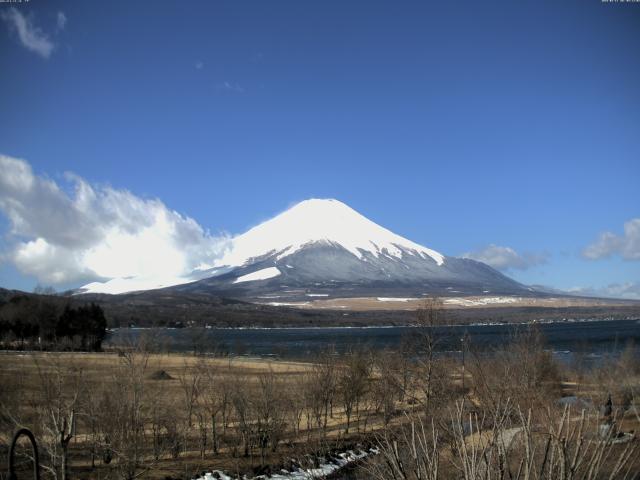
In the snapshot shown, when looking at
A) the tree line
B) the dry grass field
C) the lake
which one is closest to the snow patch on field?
the dry grass field

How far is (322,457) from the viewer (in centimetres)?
2683

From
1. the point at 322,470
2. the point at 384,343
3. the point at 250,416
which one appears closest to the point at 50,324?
the point at 384,343

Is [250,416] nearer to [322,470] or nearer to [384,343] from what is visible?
[322,470]

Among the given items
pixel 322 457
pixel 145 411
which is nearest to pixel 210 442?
pixel 145 411

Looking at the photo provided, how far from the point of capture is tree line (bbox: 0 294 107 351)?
A: 92000 millimetres

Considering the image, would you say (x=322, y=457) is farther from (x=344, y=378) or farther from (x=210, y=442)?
(x=344, y=378)

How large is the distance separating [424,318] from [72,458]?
2009 centimetres

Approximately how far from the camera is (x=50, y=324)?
95938 mm

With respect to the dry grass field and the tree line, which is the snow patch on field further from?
the tree line

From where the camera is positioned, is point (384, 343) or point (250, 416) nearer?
point (250, 416)

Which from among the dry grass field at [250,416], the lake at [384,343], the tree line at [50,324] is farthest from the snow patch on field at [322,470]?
the tree line at [50,324]

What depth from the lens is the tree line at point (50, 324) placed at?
92000 millimetres

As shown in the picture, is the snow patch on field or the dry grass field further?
the snow patch on field

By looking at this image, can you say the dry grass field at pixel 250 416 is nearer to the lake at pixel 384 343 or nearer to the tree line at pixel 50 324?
the lake at pixel 384 343
